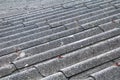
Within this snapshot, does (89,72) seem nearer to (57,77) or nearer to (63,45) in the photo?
(57,77)

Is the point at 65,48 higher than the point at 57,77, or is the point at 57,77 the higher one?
the point at 57,77

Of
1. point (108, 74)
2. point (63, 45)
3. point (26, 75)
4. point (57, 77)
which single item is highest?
point (108, 74)

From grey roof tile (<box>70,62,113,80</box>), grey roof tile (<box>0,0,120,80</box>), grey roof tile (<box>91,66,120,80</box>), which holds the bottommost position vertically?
grey roof tile (<box>0,0,120,80</box>)

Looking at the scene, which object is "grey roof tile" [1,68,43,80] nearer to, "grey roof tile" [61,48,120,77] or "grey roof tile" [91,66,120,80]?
"grey roof tile" [61,48,120,77]

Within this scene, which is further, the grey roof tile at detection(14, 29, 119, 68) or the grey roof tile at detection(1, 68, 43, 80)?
the grey roof tile at detection(14, 29, 119, 68)

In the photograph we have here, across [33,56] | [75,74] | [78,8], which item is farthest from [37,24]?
[75,74]

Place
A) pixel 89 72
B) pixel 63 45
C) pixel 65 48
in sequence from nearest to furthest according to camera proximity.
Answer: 1. pixel 89 72
2. pixel 65 48
3. pixel 63 45

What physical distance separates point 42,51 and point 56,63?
0.51 m

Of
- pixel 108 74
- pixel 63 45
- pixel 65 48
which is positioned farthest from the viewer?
pixel 63 45

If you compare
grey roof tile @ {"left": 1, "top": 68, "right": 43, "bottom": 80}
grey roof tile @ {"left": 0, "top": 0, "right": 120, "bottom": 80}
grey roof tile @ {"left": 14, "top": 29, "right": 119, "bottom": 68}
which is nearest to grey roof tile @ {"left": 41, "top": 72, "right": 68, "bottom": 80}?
grey roof tile @ {"left": 0, "top": 0, "right": 120, "bottom": 80}

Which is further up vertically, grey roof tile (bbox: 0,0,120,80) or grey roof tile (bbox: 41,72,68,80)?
grey roof tile (bbox: 41,72,68,80)

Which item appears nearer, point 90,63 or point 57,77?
point 57,77

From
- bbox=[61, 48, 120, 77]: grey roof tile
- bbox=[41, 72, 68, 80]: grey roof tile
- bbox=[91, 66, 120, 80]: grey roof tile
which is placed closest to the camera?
bbox=[91, 66, 120, 80]: grey roof tile

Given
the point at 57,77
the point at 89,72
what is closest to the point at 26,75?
the point at 57,77
